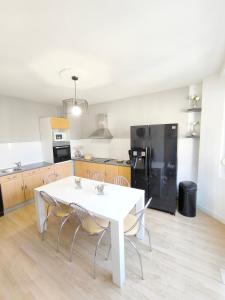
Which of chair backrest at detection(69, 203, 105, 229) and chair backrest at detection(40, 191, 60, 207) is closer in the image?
chair backrest at detection(69, 203, 105, 229)

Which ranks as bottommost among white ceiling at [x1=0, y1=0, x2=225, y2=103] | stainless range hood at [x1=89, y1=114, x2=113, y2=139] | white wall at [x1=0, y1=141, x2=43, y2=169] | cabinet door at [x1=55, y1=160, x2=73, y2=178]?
cabinet door at [x1=55, y1=160, x2=73, y2=178]

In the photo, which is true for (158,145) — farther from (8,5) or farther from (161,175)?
(8,5)

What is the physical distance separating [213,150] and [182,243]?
1659 millimetres

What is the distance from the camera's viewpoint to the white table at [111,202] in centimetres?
153

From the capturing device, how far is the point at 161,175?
2.91 meters

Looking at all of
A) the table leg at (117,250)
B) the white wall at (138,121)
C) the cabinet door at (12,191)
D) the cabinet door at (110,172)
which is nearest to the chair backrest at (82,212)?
the table leg at (117,250)

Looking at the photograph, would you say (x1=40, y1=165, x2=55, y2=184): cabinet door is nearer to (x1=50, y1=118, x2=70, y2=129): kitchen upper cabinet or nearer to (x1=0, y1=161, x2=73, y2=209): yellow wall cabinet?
(x1=0, y1=161, x2=73, y2=209): yellow wall cabinet

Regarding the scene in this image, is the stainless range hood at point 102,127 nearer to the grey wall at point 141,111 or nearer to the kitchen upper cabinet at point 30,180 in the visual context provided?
the grey wall at point 141,111

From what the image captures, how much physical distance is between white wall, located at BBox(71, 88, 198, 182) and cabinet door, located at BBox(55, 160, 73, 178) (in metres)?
0.81

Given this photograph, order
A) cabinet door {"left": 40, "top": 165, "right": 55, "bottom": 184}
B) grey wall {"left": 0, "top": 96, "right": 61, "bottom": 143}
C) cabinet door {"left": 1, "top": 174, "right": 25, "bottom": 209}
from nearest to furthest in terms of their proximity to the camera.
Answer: cabinet door {"left": 1, "top": 174, "right": 25, "bottom": 209}
grey wall {"left": 0, "top": 96, "right": 61, "bottom": 143}
cabinet door {"left": 40, "top": 165, "right": 55, "bottom": 184}

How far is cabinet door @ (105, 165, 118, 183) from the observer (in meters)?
3.76

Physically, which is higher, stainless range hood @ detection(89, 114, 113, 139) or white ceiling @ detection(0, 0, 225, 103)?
white ceiling @ detection(0, 0, 225, 103)

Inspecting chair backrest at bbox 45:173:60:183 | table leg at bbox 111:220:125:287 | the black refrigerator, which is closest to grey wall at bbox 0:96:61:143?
chair backrest at bbox 45:173:60:183

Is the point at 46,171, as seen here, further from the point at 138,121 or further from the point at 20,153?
the point at 138,121
